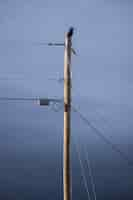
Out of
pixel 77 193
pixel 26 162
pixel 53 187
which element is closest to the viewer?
pixel 77 193

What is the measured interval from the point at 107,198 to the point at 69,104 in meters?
41.1

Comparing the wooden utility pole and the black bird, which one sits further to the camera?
the wooden utility pole

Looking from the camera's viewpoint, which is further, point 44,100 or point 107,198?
point 107,198

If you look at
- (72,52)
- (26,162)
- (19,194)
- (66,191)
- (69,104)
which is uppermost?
(72,52)

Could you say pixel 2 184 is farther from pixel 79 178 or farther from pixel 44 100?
pixel 44 100

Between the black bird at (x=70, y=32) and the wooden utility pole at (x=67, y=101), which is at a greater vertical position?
the black bird at (x=70, y=32)

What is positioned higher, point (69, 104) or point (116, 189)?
point (69, 104)

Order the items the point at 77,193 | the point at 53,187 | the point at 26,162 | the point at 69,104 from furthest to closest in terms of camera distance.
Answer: the point at 26,162, the point at 53,187, the point at 77,193, the point at 69,104

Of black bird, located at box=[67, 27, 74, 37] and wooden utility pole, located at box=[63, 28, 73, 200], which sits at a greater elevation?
black bird, located at box=[67, 27, 74, 37]

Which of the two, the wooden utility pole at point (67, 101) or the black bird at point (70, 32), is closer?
the black bird at point (70, 32)

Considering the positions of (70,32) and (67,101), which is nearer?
(70,32)

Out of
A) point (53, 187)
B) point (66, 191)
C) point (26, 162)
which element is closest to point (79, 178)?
point (53, 187)

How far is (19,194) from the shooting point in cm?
5141

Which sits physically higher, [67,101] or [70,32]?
[70,32]
